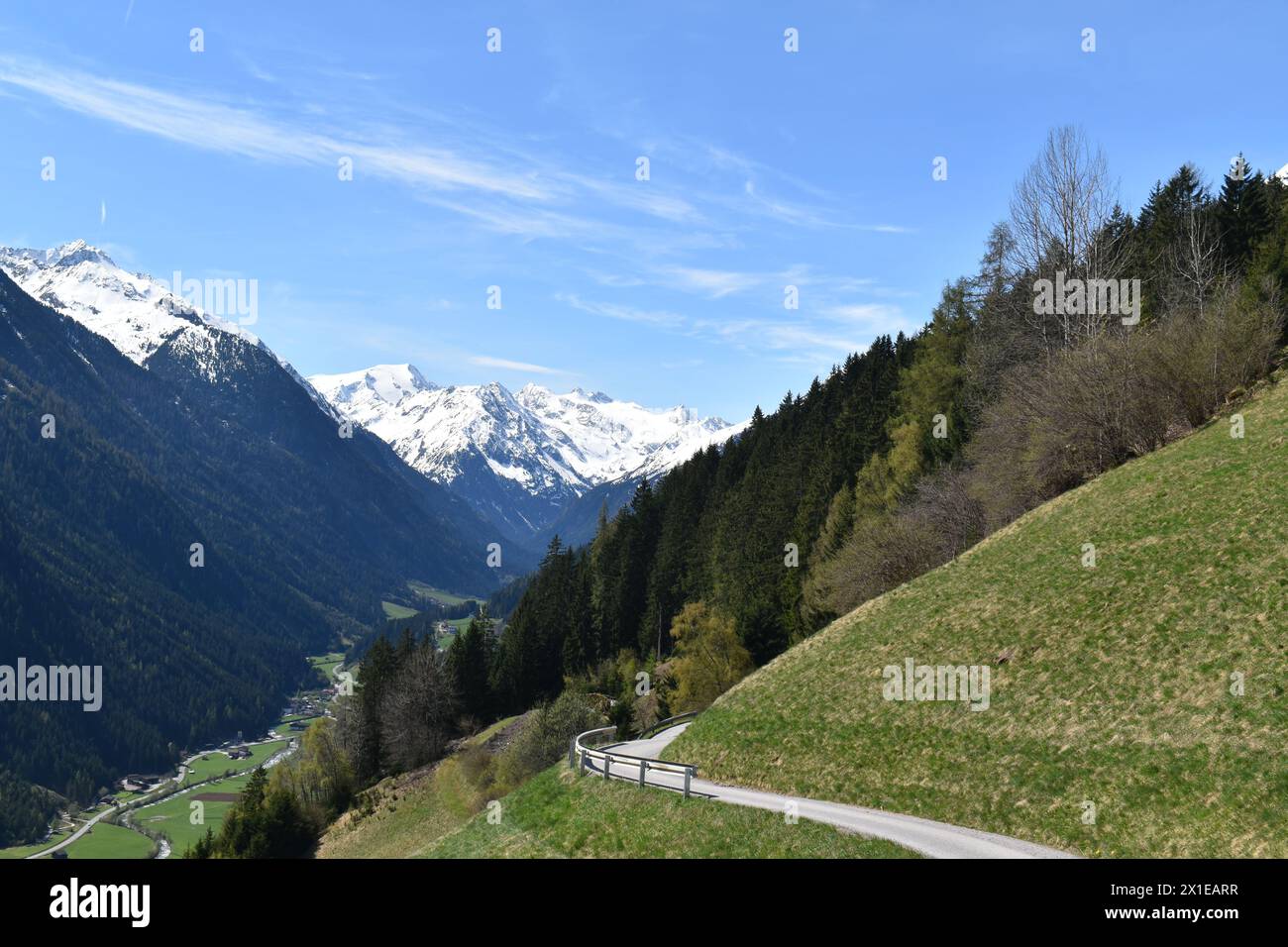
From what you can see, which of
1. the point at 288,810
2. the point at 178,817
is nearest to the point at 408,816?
the point at 288,810

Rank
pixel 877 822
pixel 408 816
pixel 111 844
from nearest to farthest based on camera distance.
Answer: pixel 877 822
pixel 408 816
pixel 111 844

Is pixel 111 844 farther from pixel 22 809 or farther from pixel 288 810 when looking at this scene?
pixel 288 810

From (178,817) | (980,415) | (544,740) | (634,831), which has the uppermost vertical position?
(980,415)

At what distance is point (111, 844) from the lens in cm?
16625

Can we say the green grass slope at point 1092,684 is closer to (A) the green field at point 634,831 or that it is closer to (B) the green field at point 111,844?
(A) the green field at point 634,831

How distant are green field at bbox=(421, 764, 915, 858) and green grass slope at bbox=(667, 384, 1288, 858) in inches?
184

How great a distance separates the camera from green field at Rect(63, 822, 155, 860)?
158 meters

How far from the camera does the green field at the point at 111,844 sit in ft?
520

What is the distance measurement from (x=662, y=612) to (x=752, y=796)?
6922 cm

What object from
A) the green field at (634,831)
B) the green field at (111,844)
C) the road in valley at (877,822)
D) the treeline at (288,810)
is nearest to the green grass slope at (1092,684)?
the road in valley at (877,822)

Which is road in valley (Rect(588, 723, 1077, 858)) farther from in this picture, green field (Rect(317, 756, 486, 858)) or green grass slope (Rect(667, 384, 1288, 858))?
green field (Rect(317, 756, 486, 858))

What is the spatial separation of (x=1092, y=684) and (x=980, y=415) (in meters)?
36.6
